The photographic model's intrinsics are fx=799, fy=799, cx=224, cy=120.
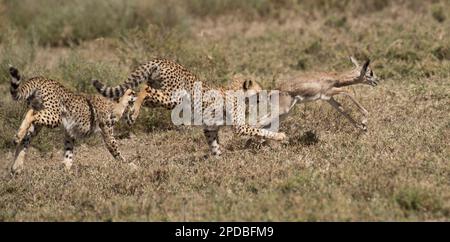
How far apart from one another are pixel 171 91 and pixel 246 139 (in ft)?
4.69

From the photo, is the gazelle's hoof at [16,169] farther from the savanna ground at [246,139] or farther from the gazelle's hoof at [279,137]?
the gazelle's hoof at [279,137]

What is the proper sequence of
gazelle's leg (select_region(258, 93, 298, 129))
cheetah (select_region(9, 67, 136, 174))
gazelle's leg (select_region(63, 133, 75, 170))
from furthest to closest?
gazelle's leg (select_region(258, 93, 298, 129)) → gazelle's leg (select_region(63, 133, 75, 170)) → cheetah (select_region(9, 67, 136, 174))

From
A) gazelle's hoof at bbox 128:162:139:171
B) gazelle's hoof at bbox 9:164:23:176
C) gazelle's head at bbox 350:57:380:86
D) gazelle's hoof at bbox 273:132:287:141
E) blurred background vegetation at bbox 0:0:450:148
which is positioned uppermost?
blurred background vegetation at bbox 0:0:450:148

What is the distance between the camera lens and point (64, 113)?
32.5ft

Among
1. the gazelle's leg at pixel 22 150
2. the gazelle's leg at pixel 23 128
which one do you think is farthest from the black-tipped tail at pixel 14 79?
the gazelle's leg at pixel 22 150

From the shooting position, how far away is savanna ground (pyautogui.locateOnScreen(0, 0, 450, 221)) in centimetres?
747

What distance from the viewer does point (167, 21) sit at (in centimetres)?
1711

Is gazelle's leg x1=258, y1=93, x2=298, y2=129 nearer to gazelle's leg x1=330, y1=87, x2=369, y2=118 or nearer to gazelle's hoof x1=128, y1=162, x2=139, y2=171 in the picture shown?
gazelle's leg x1=330, y1=87, x2=369, y2=118

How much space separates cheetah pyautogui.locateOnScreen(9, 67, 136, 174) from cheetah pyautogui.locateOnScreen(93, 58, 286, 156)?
0.30 m

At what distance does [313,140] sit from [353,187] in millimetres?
2261

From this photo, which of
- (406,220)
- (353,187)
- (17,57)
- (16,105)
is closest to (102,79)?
(16,105)

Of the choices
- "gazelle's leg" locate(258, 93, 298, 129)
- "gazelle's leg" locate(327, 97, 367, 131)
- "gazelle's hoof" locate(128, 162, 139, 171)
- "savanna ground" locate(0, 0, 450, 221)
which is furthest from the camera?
"gazelle's leg" locate(258, 93, 298, 129)

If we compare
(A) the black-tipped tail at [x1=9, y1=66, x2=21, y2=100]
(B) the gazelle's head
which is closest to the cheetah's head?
(A) the black-tipped tail at [x1=9, y1=66, x2=21, y2=100]

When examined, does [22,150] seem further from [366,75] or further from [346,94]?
[366,75]
